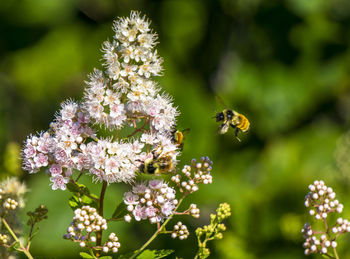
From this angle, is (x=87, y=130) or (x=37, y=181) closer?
(x=87, y=130)

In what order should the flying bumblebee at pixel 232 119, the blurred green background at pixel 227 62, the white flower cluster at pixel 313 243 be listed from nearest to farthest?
the white flower cluster at pixel 313 243 < the flying bumblebee at pixel 232 119 < the blurred green background at pixel 227 62

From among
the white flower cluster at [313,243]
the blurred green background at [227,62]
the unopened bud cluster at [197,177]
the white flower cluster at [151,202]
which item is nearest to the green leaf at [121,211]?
the white flower cluster at [151,202]

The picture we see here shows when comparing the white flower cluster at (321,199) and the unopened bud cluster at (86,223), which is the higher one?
the white flower cluster at (321,199)

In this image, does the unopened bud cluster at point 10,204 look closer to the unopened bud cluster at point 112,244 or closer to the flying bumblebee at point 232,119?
the unopened bud cluster at point 112,244

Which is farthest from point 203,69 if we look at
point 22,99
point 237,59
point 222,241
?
point 222,241

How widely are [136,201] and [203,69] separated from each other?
3752 millimetres

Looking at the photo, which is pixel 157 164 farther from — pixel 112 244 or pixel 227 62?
pixel 227 62

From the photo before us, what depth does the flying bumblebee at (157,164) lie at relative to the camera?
1.93 metres

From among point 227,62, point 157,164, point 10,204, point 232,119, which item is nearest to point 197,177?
point 157,164

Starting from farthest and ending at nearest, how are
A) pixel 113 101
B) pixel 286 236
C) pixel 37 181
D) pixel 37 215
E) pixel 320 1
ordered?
pixel 320 1 < pixel 37 181 < pixel 286 236 < pixel 37 215 < pixel 113 101

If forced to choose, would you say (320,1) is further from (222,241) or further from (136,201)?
(136,201)

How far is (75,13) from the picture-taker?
18.2ft

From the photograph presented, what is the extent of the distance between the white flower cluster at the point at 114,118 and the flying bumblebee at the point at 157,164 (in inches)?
0.7

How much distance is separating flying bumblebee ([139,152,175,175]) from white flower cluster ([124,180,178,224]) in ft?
0.18
